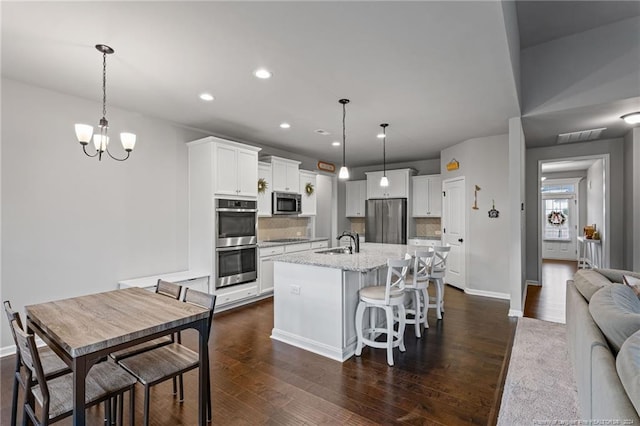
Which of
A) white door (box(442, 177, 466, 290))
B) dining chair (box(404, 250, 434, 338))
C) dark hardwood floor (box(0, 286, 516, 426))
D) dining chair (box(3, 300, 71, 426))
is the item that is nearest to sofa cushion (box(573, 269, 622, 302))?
dark hardwood floor (box(0, 286, 516, 426))

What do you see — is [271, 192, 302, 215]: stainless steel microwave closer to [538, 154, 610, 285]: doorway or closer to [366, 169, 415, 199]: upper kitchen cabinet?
[366, 169, 415, 199]: upper kitchen cabinet

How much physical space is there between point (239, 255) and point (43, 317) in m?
2.97

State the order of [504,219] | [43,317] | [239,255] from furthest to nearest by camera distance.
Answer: [504,219] → [239,255] → [43,317]

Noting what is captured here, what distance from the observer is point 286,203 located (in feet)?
19.9

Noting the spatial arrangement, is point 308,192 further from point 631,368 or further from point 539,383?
point 631,368

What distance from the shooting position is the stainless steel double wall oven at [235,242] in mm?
4523

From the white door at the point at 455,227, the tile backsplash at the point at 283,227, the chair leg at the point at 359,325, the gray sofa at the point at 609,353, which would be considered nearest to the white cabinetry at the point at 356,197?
the tile backsplash at the point at 283,227

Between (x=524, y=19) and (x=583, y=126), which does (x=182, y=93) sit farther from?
(x=583, y=126)

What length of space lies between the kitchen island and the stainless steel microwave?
242 cm

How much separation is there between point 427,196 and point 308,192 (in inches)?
106

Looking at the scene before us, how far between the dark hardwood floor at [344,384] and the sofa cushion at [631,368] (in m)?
1.06

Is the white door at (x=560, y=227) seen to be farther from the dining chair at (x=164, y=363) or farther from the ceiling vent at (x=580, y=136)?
the dining chair at (x=164, y=363)

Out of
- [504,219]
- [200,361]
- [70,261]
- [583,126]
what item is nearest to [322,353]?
[200,361]

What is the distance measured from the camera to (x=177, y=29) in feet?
7.37
